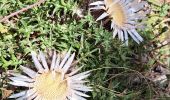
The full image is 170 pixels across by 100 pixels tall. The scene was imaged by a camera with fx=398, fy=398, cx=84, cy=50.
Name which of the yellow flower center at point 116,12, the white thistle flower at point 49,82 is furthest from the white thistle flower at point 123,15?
the white thistle flower at point 49,82

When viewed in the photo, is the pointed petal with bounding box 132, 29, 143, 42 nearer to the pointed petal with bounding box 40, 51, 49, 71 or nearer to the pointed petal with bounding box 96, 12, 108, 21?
the pointed petal with bounding box 96, 12, 108, 21

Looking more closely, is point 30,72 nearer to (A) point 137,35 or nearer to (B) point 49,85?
(B) point 49,85

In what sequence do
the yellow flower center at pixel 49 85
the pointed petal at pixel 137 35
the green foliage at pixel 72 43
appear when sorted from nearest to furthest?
the yellow flower center at pixel 49 85 → the green foliage at pixel 72 43 → the pointed petal at pixel 137 35

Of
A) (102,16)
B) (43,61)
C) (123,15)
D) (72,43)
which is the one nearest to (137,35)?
(123,15)

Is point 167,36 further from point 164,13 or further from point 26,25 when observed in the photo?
point 26,25

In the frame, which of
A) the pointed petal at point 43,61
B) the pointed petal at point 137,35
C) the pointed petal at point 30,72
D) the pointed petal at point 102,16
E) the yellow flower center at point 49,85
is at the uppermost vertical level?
the pointed petal at point 102,16

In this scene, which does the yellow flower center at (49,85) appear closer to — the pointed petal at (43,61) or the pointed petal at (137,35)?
the pointed petal at (43,61)

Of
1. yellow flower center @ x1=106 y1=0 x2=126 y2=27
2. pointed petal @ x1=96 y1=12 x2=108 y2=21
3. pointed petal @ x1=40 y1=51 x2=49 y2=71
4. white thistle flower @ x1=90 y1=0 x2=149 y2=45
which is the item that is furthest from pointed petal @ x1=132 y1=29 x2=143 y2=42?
pointed petal @ x1=40 y1=51 x2=49 y2=71
